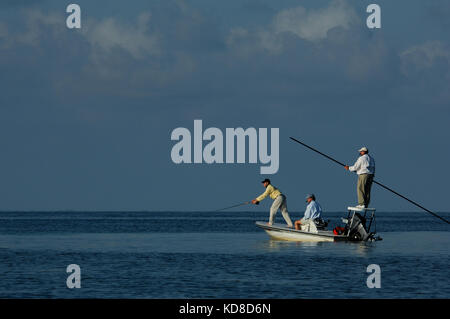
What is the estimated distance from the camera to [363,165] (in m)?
28.4

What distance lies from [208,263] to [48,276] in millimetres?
5288

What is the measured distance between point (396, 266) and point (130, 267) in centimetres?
776

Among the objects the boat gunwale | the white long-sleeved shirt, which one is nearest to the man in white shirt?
the white long-sleeved shirt

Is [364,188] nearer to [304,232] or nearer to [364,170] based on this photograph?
[364,170]

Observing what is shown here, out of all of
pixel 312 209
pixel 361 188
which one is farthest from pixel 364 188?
pixel 312 209

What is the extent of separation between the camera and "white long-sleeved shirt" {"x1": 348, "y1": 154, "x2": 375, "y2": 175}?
28375 millimetres

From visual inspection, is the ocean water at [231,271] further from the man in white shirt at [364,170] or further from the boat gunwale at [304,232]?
the man in white shirt at [364,170]

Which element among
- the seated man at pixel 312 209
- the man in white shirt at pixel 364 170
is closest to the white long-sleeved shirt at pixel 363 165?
the man in white shirt at pixel 364 170
